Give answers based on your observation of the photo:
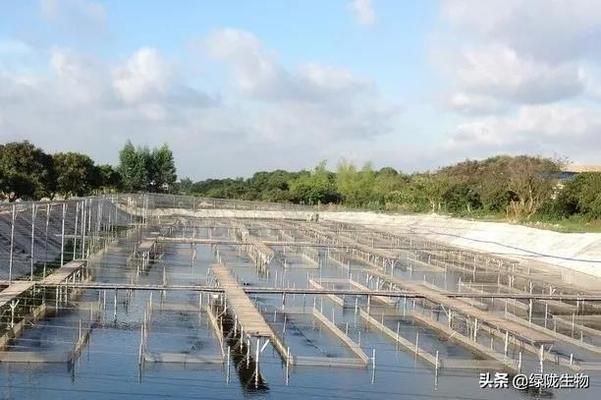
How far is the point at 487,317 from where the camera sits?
1137cm

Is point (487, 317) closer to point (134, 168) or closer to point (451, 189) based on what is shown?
point (451, 189)

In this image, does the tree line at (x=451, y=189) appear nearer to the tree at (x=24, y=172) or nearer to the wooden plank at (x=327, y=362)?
the tree at (x=24, y=172)

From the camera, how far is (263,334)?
9.03 metres

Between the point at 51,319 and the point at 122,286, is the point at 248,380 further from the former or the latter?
the point at 51,319

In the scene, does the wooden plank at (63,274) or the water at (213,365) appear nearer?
the water at (213,365)

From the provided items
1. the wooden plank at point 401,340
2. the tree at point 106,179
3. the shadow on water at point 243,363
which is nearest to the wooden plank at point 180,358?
the shadow on water at point 243,363

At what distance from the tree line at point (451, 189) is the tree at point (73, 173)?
16453 millimetres

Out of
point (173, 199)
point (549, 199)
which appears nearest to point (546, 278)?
point (549, 199)

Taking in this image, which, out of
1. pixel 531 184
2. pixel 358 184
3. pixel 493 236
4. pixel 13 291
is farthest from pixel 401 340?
pixel 358 184

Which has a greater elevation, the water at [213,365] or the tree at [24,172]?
the tree at [24,172]

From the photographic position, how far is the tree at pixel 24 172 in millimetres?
25938

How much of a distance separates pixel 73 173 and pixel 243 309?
2750cm

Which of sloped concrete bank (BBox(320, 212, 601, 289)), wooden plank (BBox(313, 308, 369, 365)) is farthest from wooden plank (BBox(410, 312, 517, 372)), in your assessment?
sloped concrete bank (BBox(320, 212, 601, 289))

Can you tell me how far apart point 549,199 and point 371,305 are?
24.4m
